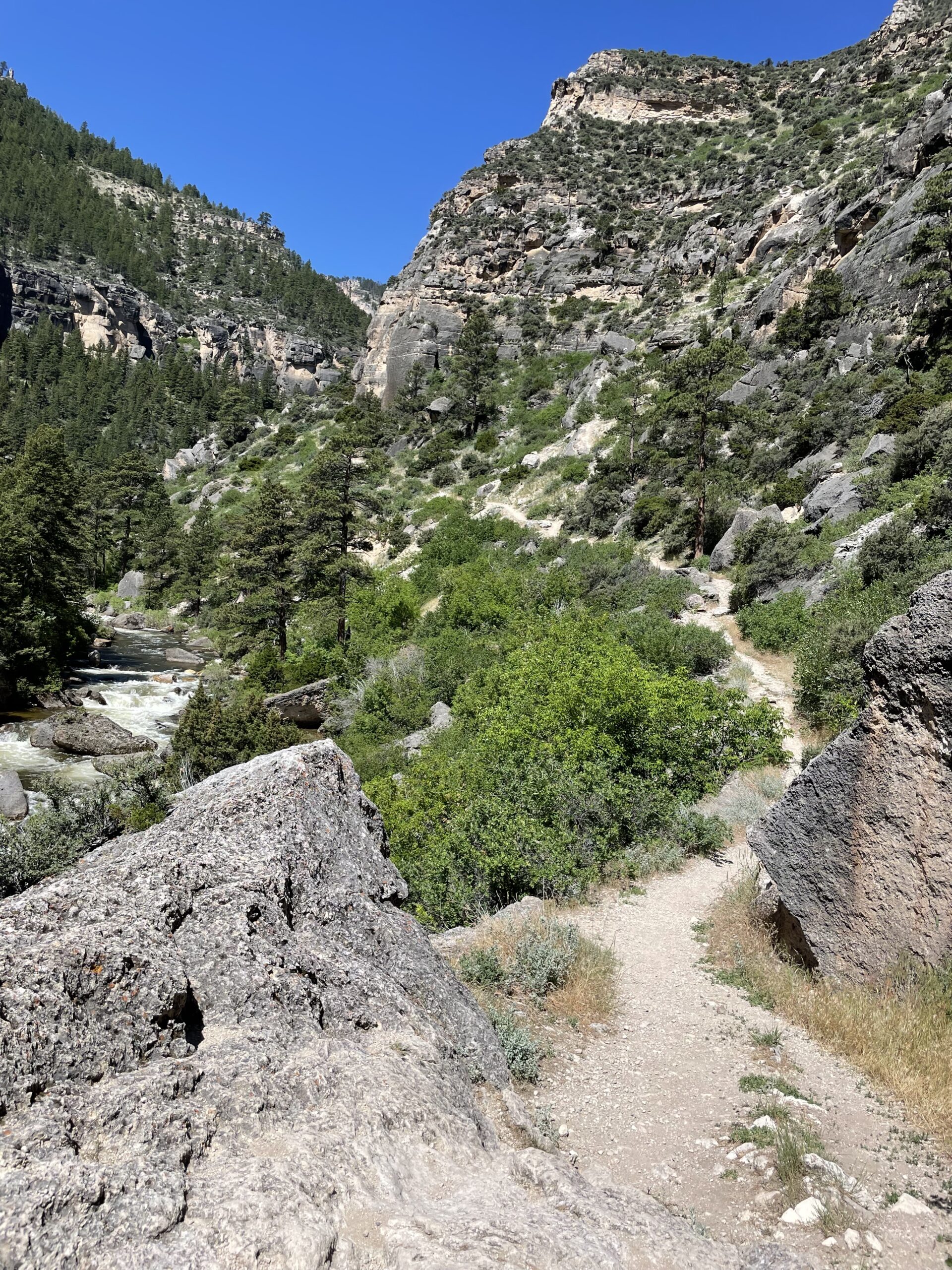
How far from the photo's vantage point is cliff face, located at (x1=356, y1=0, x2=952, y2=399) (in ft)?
122

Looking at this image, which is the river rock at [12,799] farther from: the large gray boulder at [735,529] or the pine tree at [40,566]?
the large gray boulder at [735,529]

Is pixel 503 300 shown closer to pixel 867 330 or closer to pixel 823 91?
pixel 823 91

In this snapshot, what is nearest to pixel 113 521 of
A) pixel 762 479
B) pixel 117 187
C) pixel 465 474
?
pixel 465 474

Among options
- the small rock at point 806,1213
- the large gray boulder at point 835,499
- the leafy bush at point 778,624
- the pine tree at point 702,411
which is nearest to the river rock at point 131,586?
the pine tree at point 702,411

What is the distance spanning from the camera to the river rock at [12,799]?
16125mm

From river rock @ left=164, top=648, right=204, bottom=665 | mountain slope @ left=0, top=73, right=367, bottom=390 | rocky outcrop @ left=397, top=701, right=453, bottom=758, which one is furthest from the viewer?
mountain slope @ left=0, top=73, right=367, bottom=390

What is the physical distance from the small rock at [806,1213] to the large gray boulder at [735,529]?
2237 centimetres

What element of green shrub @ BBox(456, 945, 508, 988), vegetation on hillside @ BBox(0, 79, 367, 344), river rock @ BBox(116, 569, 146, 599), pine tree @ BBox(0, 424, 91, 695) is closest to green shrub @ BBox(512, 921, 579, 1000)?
green shrub @ BBox(456, 945, 508, 988)

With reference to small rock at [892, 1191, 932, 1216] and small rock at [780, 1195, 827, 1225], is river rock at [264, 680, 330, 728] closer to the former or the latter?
small rock at [780, 1195, 827, 1225]

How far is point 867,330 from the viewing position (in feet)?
101

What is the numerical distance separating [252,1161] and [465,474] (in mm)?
46246

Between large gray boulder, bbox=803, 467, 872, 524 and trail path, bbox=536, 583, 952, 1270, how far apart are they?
59.4ft

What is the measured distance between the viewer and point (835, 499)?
73.2 ft

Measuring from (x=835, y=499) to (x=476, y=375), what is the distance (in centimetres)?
3796
